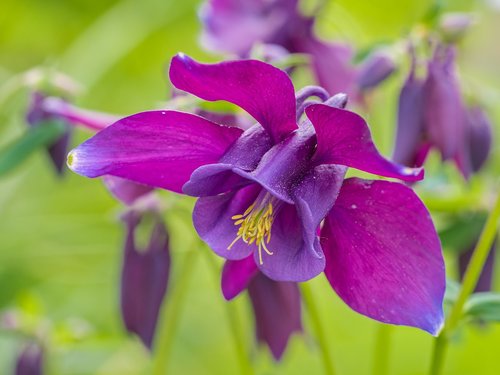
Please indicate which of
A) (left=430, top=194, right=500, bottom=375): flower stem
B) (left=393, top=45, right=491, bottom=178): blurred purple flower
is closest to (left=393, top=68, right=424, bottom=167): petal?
(left=393, top=45, right=491, bottom=178): blurred purple flower

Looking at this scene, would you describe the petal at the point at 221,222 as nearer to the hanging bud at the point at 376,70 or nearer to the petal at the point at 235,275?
the petal at the point at 235,275

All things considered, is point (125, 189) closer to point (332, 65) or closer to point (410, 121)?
point (410, 121)

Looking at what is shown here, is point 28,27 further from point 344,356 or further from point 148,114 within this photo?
point 148,114

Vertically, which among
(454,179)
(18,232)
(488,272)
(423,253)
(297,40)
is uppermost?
(423,253)

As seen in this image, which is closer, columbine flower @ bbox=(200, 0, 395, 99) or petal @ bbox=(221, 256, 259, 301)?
petal @ bbox=(221, 256, 259, 301)

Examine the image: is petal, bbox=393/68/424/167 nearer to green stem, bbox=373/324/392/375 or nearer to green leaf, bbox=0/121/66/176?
green stem, bbox=373/324/392/375

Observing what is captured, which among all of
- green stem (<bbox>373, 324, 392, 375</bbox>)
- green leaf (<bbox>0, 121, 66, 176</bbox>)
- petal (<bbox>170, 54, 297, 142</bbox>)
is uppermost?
petal (<bbox>170, 54, 297, 142</bbox>)

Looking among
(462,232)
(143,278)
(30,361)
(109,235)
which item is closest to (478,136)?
(462,232)

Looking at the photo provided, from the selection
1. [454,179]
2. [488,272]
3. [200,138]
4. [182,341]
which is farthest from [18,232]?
[200,138]
